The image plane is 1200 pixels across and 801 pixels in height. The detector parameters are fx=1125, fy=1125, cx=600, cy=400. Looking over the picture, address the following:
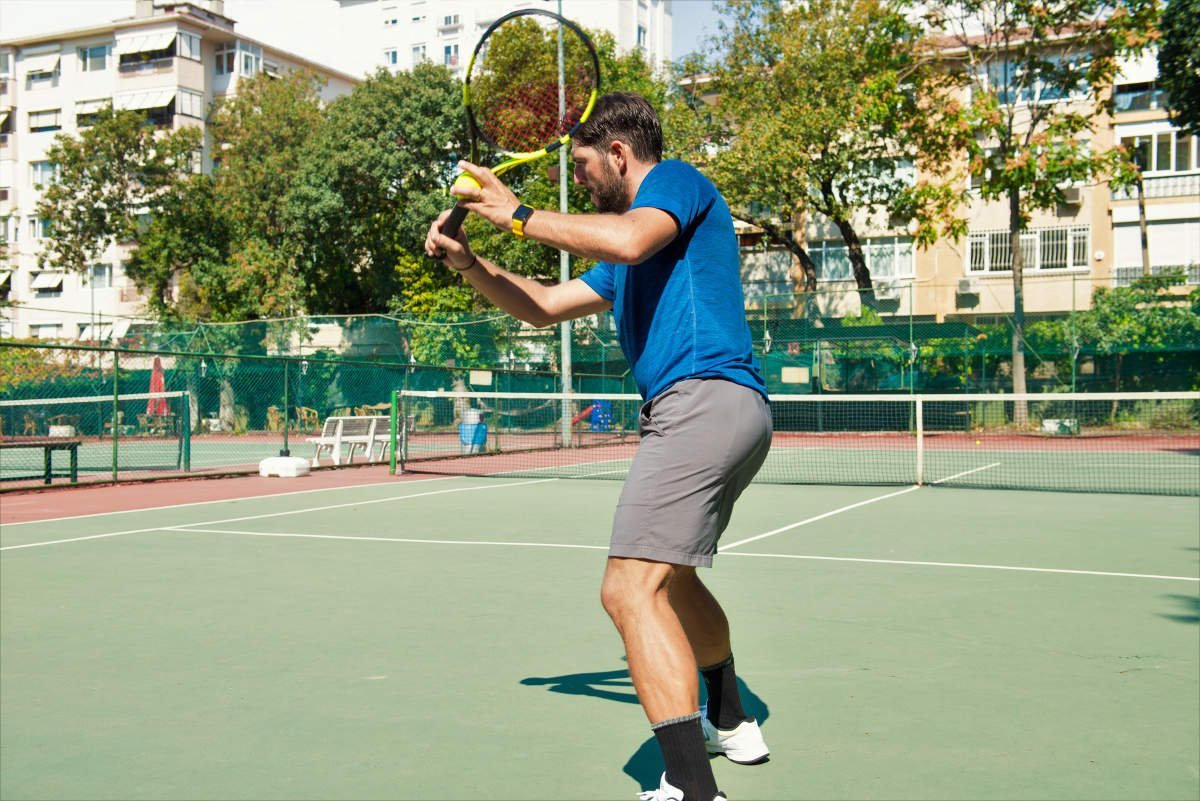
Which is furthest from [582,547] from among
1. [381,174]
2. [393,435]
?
[381,174]

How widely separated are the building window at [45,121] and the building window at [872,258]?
35757 millimetres

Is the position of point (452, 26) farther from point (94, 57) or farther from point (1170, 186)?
point (1170, 186)

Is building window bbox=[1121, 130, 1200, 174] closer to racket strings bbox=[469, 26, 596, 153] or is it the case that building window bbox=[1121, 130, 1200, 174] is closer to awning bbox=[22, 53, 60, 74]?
racket strings bbox=[469, 26, 596, 153]

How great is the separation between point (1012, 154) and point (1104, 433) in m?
7.06

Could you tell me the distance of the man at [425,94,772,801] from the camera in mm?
2641

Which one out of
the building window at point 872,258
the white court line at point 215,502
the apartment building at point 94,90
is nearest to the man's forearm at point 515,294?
the white court line at point 215,502

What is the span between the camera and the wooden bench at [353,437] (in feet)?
59.5

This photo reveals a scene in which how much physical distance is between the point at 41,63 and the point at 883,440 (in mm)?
46585

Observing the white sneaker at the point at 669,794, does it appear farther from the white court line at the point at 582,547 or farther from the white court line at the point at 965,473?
the white court line at the point at 965,473

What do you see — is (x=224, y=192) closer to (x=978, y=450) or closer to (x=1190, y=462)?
(x=978, y=450)

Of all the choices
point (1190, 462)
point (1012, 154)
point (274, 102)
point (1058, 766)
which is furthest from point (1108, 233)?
point (1058, 766)

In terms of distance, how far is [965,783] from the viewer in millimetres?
3314

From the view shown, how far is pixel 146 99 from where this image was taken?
165 feet

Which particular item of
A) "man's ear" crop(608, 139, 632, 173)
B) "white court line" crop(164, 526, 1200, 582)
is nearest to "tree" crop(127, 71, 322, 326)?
"white court line" crop(164, 526, 1200, 582)
